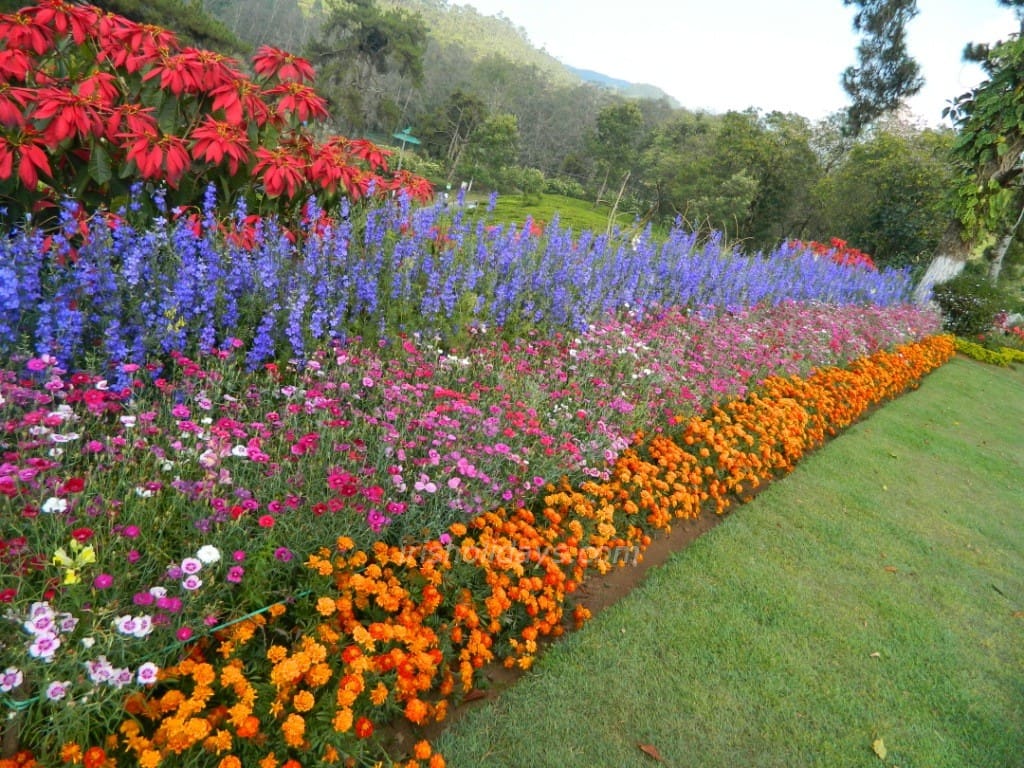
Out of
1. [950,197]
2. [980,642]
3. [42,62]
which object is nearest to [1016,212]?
[950,197]

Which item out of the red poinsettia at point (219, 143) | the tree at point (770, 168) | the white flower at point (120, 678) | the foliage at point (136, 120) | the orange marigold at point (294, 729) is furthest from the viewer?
the tree at point (770, 168)

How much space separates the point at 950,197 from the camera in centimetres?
1231

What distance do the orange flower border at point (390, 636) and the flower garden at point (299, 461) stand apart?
0.01 meters

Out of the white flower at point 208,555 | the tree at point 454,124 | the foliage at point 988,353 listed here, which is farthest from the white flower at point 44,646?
the tree at point 454,124

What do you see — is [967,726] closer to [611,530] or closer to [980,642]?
[980,642]

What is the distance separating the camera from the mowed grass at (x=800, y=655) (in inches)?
85.0

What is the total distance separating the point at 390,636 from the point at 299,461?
79 cm

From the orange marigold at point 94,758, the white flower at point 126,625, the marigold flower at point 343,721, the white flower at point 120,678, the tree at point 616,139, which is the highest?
the tree at point 616,139

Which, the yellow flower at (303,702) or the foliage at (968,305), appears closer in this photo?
the yellow flower at (303,702)

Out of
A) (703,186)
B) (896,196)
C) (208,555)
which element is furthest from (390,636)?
(703,186)

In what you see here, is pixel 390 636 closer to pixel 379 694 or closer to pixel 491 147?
pixel 379 694

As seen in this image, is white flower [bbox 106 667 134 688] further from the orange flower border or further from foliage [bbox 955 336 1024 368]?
foliage [bbox 955 336 1024 368]

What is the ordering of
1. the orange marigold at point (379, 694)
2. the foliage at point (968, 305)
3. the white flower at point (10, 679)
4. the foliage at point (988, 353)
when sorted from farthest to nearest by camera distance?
the foliage at point (968, 305) < the foliage at point (988, 353) < the orange marigold at point (379, 694) < the white flower at point (10, 679)

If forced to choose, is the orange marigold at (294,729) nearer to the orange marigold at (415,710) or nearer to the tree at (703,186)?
the orange marigold at (415,710)
